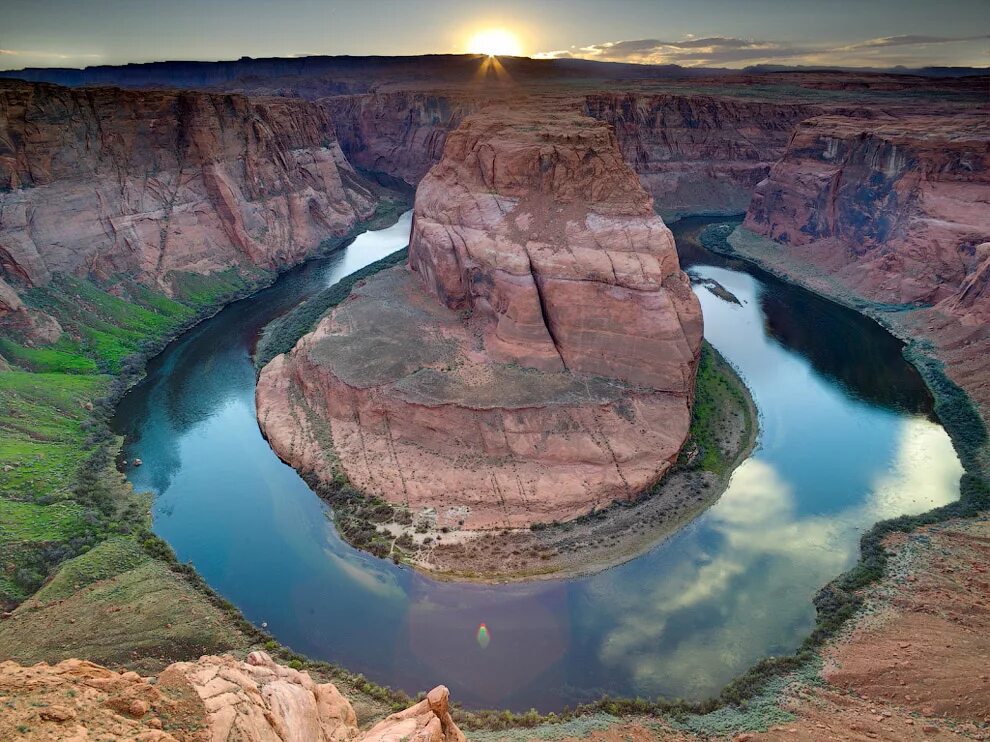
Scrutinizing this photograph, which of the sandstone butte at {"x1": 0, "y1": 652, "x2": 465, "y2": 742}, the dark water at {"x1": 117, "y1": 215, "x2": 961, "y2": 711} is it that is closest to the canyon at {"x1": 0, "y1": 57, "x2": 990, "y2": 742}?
the sandstone butte at {"x1": 0, "y1": 652, "x2": 465, "y2": 742}

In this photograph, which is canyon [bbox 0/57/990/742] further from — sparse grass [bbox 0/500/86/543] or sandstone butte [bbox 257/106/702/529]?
sparse grass [bbox 0/500/86/543]

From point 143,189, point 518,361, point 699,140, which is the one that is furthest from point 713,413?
point 699,140

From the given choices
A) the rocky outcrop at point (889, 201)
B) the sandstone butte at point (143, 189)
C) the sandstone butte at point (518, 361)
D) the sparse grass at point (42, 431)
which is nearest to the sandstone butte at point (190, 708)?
the sandstone butte at point (518, 361)

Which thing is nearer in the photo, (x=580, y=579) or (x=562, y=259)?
(x=580, y=579)

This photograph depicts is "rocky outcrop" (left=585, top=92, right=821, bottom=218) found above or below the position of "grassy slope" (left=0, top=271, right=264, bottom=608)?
above

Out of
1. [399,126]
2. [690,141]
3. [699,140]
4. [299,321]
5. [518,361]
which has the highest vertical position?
[399,126]

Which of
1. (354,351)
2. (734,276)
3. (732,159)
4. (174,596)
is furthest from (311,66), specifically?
(174,596)

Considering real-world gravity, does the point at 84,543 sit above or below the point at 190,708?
below

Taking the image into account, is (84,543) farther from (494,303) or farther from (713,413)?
(713,413)
